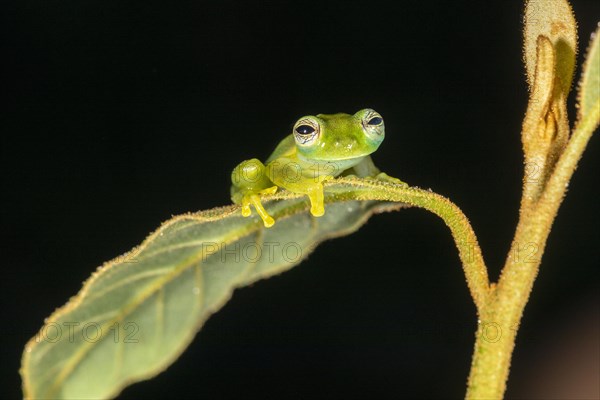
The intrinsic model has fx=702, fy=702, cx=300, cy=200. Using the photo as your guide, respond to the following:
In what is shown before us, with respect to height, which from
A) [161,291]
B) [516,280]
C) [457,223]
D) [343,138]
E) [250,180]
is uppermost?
[343,138]

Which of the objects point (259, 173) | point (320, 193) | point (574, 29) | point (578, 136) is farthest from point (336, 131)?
point (578, 136)

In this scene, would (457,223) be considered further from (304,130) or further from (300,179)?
(304,130)

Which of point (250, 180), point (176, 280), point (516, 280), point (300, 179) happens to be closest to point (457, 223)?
point (516, 280)

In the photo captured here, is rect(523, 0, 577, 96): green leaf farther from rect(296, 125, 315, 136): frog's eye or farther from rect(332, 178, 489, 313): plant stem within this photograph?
rect(296, 125, 315, 136): frog's eye

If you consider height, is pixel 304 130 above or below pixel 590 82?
above

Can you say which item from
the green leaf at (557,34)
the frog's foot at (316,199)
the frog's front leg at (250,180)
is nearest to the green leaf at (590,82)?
the green leaf at (557,34)
